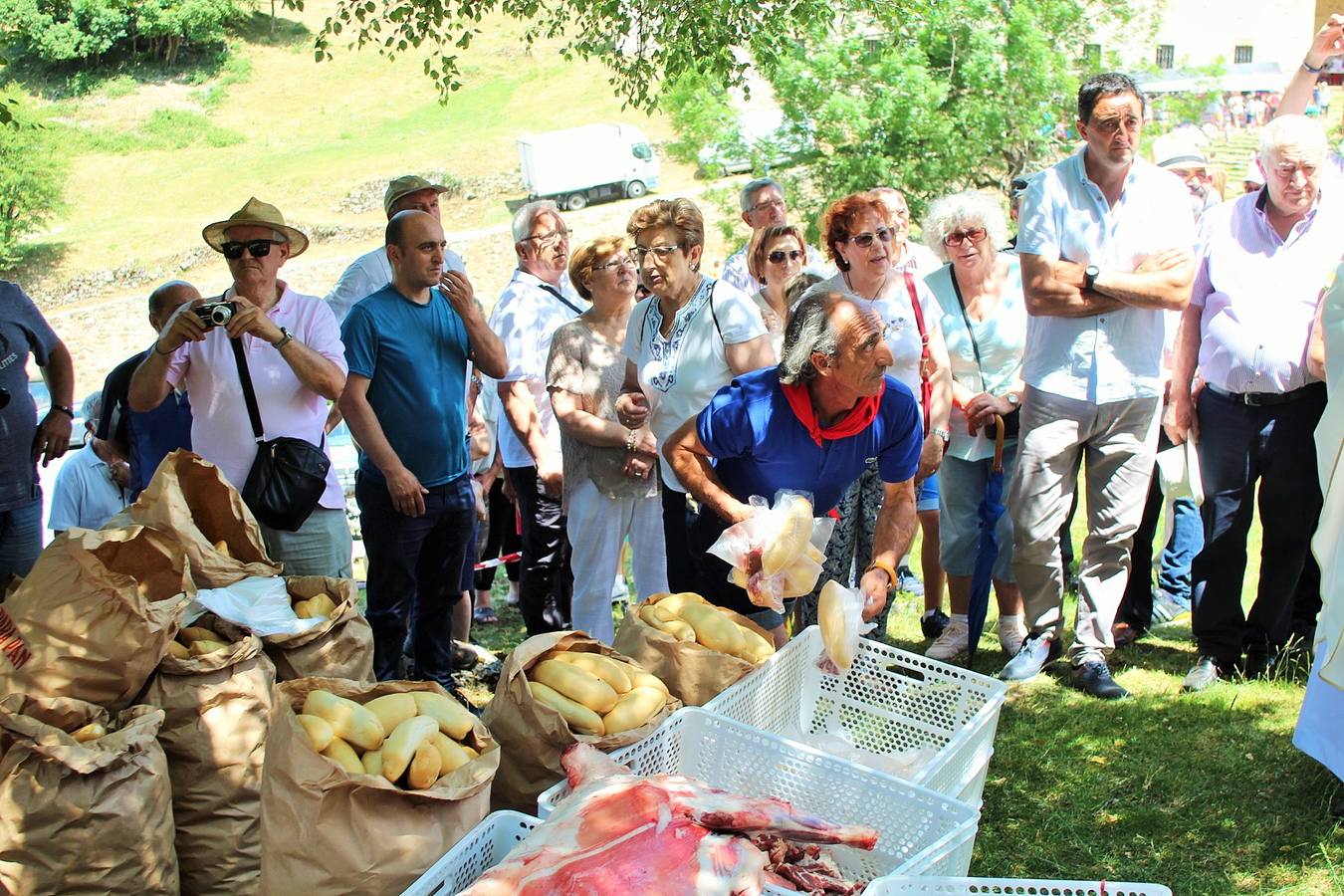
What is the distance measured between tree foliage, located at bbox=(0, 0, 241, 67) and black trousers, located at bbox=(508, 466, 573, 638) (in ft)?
85.6

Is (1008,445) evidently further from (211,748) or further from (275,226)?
(211,748)

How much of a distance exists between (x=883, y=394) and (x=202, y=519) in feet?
6.69

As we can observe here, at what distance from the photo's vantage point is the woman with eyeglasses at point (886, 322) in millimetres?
4406

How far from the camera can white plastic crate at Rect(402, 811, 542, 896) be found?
2.03m

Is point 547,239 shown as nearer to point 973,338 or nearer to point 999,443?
point 973,338

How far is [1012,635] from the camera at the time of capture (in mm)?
5070

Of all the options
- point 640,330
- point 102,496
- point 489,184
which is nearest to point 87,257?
point 489,184

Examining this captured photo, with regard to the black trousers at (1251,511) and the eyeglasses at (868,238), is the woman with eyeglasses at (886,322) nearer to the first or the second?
the eyeglasses at (868,238)

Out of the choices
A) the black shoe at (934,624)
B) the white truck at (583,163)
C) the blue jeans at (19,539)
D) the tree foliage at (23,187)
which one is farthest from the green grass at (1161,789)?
the tree foliage at (23,187)

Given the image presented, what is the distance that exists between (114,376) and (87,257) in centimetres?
2700

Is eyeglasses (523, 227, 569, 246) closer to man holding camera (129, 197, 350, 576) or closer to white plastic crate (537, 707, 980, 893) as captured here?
man holding camera (129, 197, 350, 576)

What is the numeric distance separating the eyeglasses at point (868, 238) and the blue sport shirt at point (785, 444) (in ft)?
4.37

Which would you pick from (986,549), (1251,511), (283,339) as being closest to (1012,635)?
(986,549)

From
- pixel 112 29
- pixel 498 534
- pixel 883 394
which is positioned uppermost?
pixel 112 29
